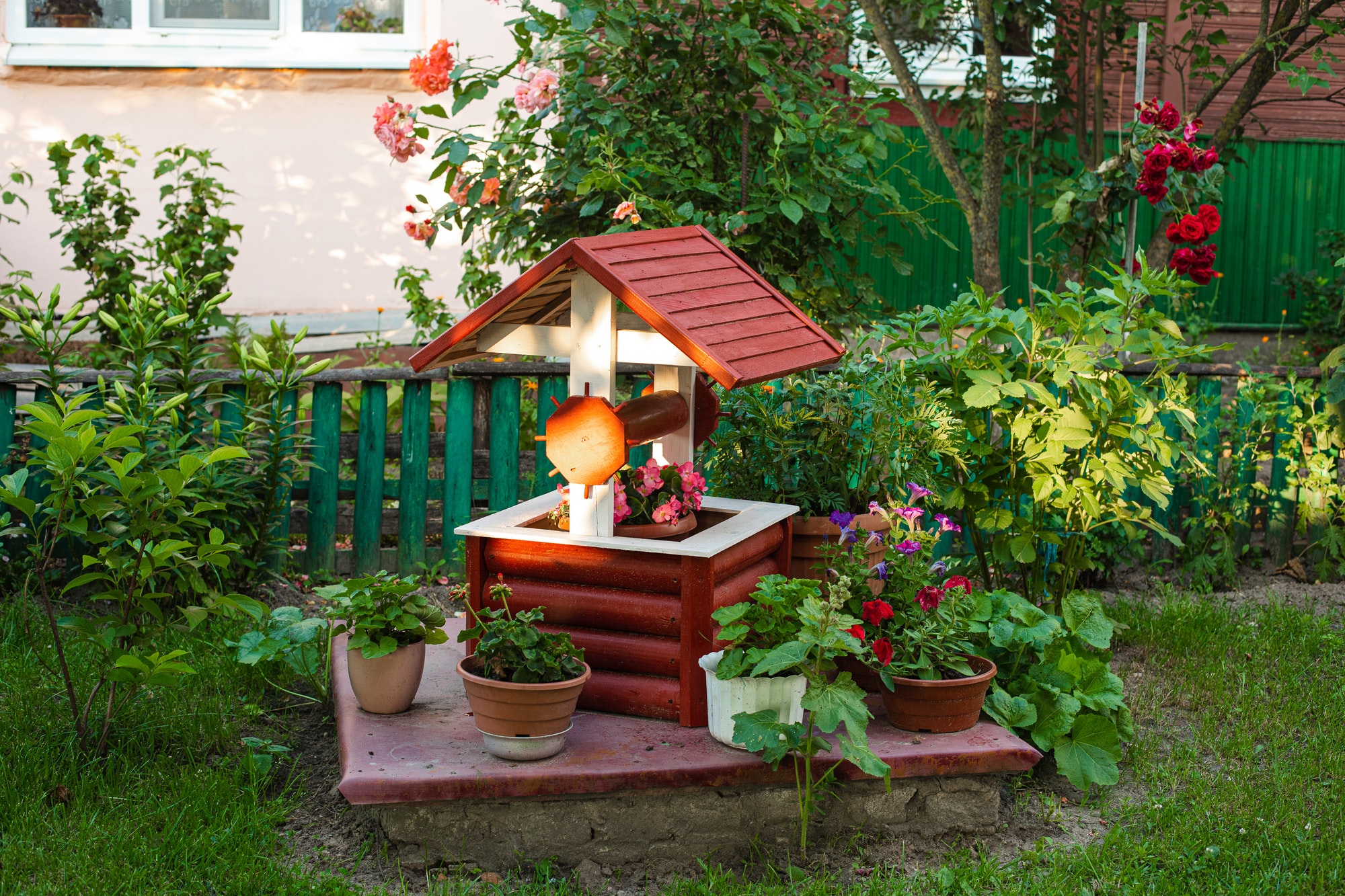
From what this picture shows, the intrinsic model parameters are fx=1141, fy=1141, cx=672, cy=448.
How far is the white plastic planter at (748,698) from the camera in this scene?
2941 mm

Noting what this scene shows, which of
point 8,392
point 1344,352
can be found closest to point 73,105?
point 8,392

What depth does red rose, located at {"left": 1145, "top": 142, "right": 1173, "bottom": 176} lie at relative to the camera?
4.52 meters

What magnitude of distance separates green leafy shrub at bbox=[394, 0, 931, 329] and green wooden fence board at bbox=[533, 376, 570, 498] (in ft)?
1.92

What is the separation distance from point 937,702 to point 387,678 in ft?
5.06

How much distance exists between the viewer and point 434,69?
15.8ft

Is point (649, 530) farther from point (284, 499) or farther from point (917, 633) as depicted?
point (284, 499)

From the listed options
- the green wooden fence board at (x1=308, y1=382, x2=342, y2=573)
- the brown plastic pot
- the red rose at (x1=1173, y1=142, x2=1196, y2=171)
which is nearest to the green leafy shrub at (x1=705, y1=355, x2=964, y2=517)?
the brown plastic pot

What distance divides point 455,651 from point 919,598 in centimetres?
162

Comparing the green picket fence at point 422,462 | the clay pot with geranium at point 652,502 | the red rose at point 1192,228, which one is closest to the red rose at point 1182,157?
the red rose at point 1192,228

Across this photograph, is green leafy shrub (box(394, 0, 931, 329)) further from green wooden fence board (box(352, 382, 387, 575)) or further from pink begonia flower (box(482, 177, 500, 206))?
green wooden fence board (box(352, 382, 387, 575))

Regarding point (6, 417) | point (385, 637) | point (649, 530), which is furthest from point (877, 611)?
point (6, 417)

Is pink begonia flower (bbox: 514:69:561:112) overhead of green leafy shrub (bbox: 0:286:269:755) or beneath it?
overhead

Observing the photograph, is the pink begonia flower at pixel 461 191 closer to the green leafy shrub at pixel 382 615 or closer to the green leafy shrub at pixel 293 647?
the green leafy shrub at pixel 293 647

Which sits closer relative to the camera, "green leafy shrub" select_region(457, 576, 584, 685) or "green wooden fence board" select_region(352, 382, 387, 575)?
"green leafy shrub" select_region(457, 576, 584, 685)
